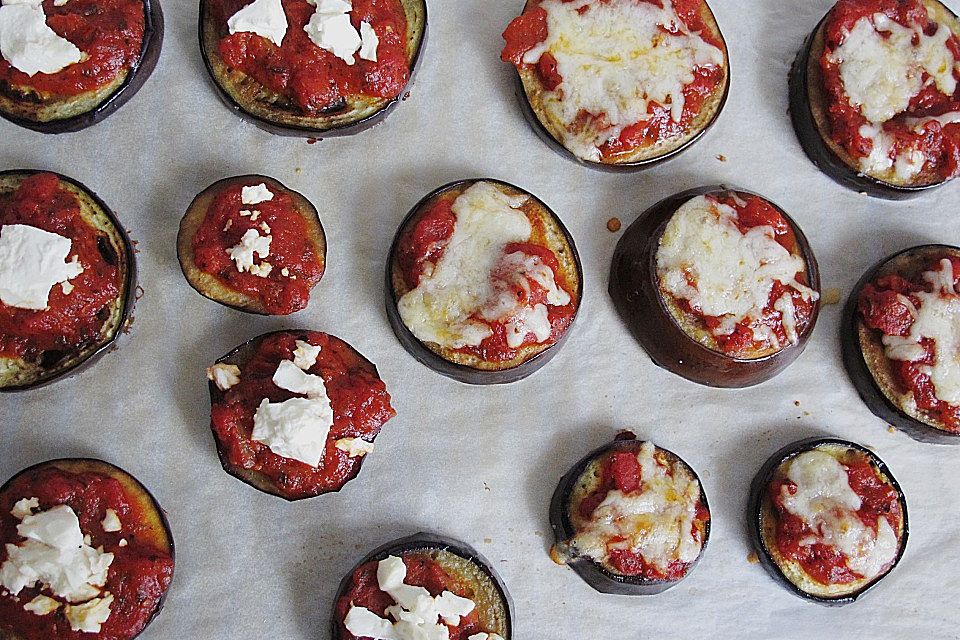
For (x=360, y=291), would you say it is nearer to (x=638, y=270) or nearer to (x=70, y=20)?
(x=638, y=270)

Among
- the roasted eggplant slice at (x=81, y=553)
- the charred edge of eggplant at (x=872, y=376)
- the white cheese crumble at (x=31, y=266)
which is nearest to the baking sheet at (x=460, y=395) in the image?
the charred edge of eggplant at (x=872, y=376)

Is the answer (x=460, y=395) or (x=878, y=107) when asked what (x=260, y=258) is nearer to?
(x=460, y=395)

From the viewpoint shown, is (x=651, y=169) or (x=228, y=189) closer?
(x=228, y=189)

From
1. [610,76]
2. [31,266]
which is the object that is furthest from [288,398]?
[610,76]

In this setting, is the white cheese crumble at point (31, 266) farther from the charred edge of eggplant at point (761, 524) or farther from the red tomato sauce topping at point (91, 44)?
the charred edge of eggplant at point (761, 524)

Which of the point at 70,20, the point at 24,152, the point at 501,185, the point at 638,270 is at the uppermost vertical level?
the point at 70,20

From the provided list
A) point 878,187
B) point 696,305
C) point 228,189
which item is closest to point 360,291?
point 228,189
